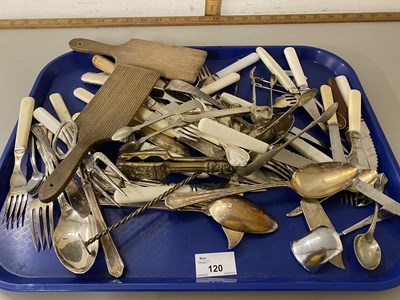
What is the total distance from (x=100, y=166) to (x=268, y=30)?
1.89ft

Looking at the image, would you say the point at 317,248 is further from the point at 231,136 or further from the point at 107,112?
the point at 107,112

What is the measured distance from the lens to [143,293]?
586mm

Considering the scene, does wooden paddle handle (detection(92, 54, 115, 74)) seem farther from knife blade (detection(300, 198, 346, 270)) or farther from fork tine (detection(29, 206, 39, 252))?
knife blade (detection(300, 198, 346, 270))

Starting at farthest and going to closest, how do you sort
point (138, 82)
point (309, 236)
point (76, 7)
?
point (76, 7) → point (138, 82) → point (309, 236)

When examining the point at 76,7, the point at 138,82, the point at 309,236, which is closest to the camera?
the point at 309,236

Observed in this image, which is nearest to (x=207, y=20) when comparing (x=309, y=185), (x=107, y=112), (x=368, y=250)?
(x=107, y=112)

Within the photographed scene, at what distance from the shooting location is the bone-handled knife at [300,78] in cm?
73

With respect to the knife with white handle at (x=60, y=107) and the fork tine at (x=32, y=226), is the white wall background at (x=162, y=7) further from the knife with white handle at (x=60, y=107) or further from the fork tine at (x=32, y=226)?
the fork tine at (x=32, y=226)

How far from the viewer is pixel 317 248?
22.3 inches

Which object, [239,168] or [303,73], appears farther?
[303,73]

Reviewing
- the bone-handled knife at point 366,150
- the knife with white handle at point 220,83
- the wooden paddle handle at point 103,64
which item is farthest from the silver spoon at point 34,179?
the bone-handled knife at point 366,150

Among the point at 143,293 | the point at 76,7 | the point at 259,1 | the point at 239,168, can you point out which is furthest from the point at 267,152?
the point at 76,7

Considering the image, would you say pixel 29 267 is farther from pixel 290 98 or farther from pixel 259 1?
pixel 259 1

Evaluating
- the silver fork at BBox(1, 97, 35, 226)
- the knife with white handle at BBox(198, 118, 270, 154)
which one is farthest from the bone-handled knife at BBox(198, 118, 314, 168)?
the silver fork at BBox(1, 97, 35, 226)
